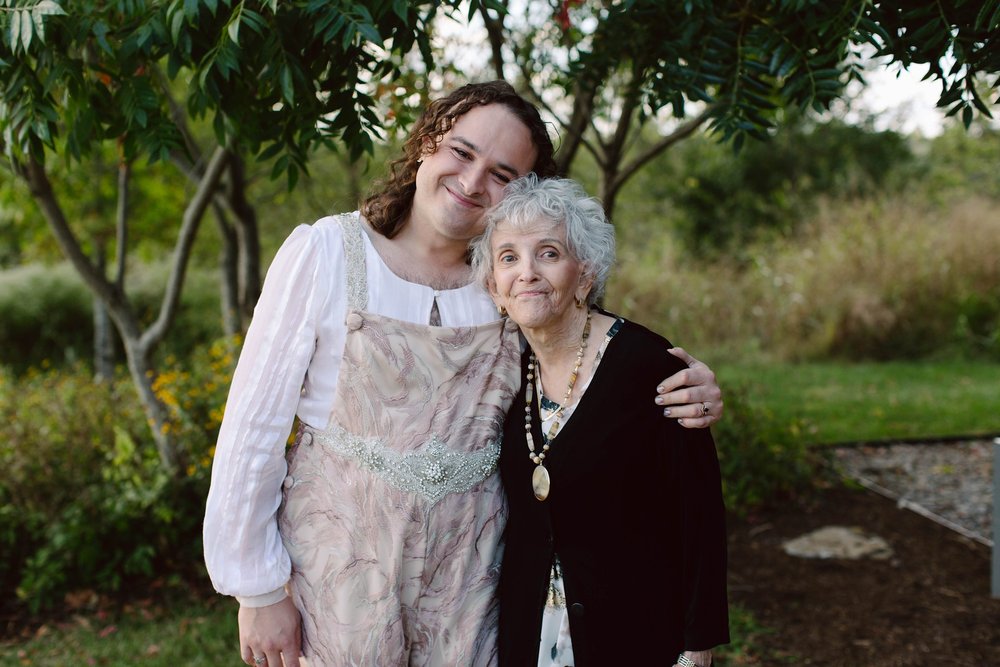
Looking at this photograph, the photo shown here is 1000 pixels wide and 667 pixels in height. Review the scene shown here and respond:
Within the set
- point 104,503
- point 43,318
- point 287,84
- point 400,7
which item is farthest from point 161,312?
point 43,318

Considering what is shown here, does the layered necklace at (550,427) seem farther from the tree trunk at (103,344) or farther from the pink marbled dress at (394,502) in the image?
the tree trunk at (103,344)

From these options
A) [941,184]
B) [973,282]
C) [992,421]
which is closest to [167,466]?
[992,421]

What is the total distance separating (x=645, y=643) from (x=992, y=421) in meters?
6.78

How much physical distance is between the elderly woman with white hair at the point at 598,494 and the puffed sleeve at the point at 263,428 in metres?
0.46

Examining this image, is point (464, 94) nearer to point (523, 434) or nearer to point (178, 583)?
point (523, 434)

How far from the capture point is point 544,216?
1879 millimetres

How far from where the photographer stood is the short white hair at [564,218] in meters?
1.88

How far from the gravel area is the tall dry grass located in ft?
10.9

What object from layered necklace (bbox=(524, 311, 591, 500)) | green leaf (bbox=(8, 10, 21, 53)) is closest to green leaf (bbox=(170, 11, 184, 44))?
green leaf (bbox=(8, 10, 21, 53))

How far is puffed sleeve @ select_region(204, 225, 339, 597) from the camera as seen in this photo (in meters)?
1.79

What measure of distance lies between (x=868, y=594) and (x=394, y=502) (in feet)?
11.0

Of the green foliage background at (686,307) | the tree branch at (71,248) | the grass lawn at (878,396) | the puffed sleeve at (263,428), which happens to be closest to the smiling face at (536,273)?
the puffed sleeve at (263,428)

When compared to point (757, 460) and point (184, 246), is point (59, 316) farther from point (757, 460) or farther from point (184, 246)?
point (757, 460)

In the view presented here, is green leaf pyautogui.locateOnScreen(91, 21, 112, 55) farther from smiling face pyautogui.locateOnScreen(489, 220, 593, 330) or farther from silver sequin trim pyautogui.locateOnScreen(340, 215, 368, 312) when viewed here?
smiling face pyautogui.locateOnScreen(489, 220, 593, 330)
